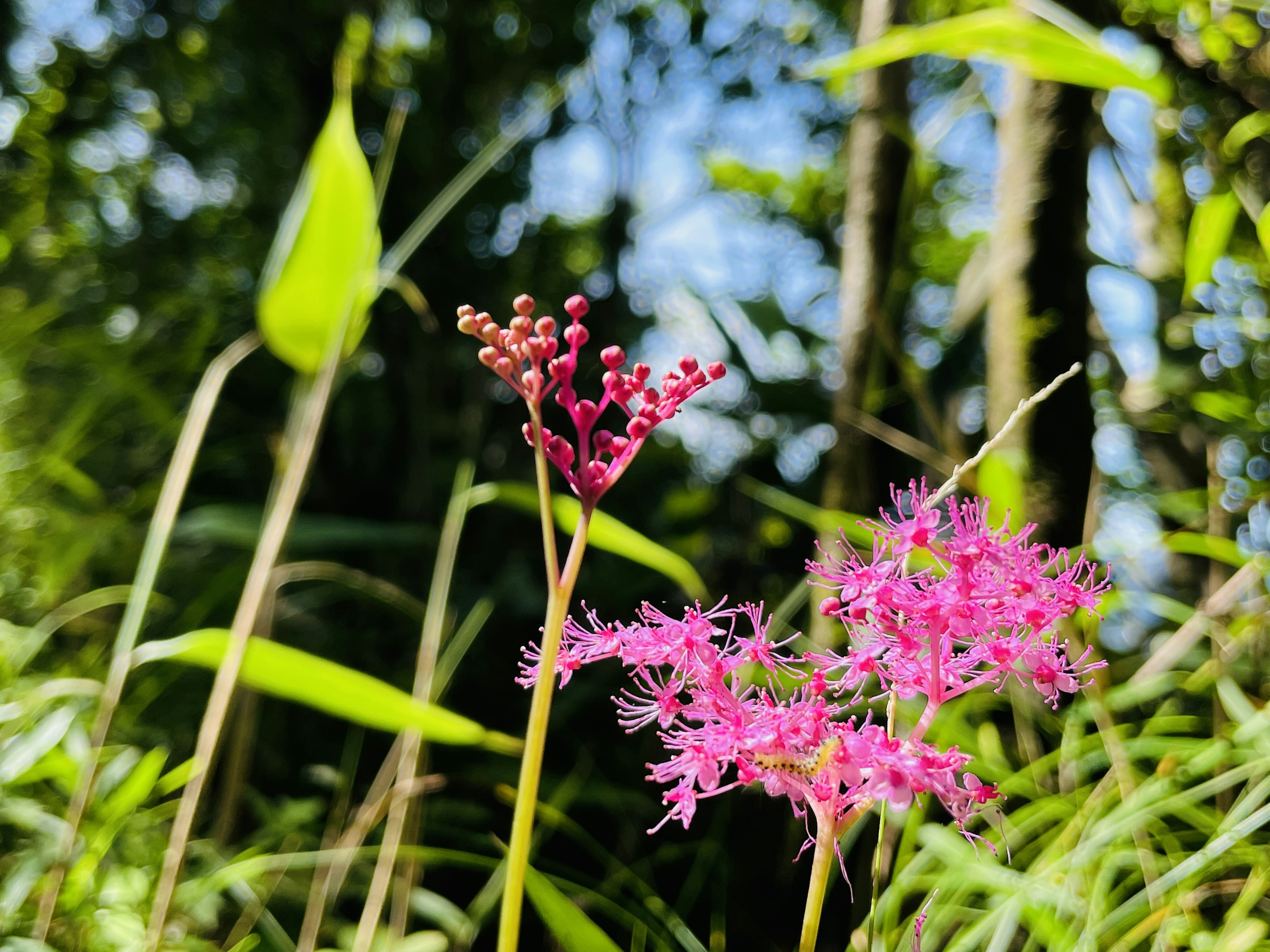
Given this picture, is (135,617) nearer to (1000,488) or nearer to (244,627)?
(244,627)

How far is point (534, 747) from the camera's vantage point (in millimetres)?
249

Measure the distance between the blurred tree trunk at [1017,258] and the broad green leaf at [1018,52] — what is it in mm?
286

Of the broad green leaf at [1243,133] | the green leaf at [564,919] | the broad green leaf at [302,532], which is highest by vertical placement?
the broad green leaf at [1243,133]

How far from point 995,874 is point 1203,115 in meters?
0.67

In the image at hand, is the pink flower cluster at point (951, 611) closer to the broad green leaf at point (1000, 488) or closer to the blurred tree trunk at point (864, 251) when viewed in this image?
the broad green leaf at point (1000, 488)

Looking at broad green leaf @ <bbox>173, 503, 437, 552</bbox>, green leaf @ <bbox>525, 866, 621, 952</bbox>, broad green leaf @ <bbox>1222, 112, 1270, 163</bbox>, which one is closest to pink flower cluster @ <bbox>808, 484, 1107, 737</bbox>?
green leaf @ <bbox>525, 866, 621, 952</bbox>

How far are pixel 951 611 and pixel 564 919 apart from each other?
151 millimetres

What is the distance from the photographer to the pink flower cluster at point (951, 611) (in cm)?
26

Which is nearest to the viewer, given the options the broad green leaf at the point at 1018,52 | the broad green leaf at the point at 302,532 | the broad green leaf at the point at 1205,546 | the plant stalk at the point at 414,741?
the broad green leaf at the point at 1018,52

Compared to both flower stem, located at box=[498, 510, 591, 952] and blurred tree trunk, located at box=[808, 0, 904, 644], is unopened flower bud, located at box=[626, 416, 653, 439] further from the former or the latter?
blurred tree trunk, located at box=[808, 0, 904, 644]

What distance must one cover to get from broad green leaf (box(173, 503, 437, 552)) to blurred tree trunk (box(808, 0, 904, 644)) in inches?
23.1

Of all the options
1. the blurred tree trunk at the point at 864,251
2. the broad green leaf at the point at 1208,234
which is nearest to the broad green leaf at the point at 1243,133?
the broad green leaf at the point at 1208,234

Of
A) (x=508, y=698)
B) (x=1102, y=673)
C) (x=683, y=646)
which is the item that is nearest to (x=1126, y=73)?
(x=683, y=646)

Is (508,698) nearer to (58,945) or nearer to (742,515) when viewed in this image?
(742,515)
